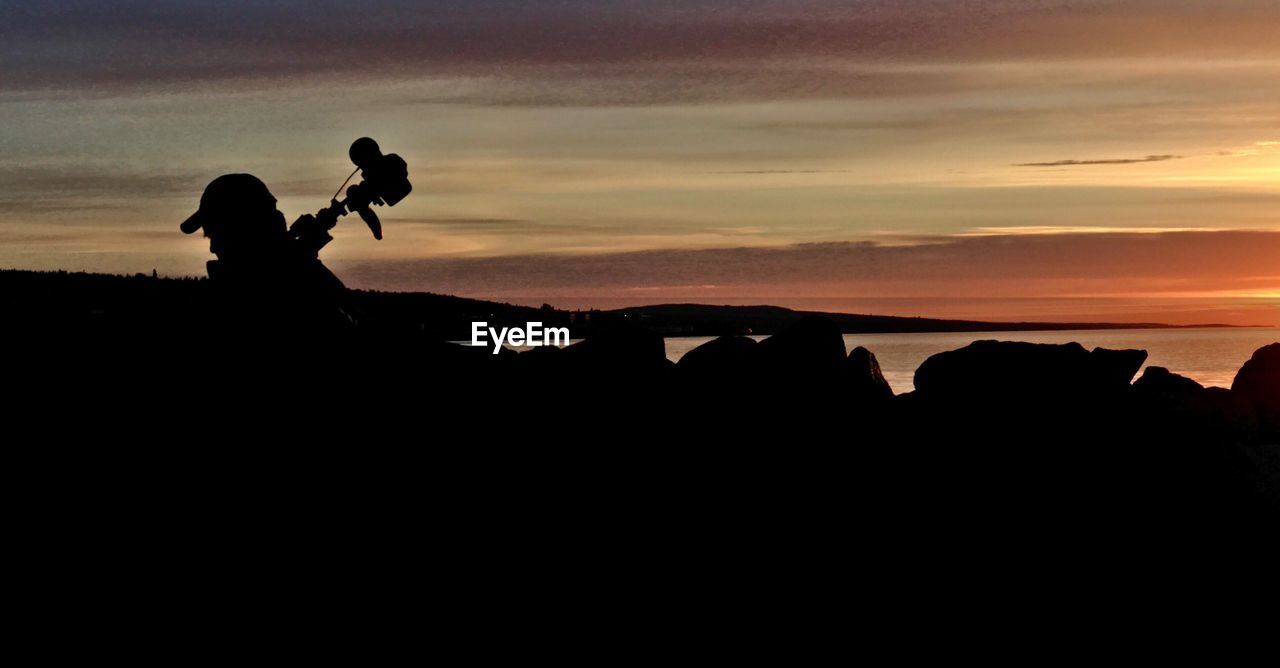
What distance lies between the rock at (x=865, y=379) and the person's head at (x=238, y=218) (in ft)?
19.6

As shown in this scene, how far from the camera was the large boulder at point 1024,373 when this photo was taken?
14.7 meters

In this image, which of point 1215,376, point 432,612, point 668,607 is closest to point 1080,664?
point 668,607

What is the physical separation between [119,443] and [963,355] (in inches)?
336

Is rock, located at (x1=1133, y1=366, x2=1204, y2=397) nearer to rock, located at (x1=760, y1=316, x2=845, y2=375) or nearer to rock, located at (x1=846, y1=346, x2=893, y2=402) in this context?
rock, located at (x1=846, y1=346, x2=893, y2=402)

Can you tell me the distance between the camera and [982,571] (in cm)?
1352

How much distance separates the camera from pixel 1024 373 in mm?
14836

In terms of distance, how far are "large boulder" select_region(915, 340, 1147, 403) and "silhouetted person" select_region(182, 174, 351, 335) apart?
20.5 ft

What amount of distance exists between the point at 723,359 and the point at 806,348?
0.84m

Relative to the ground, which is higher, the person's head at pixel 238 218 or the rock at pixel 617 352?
the person's head at pixel 238 218

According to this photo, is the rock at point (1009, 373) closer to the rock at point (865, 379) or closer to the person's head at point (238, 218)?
the rock at point (865, 379)

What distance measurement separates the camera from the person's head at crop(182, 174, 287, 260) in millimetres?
14711

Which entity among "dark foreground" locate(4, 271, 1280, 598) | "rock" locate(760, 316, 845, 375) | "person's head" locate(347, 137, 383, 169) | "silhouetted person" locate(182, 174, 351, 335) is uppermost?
"person's head" locate(347, 137, 383, 169)

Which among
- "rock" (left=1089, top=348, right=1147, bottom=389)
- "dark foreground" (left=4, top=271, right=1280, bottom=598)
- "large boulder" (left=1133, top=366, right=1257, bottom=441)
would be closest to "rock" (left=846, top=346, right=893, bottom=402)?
"dark foreground" (left=4, top=271, right=1280, bottom=598)

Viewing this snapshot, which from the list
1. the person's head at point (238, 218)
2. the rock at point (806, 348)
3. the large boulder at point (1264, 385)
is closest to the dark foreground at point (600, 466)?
the rock at point (806, 348)
